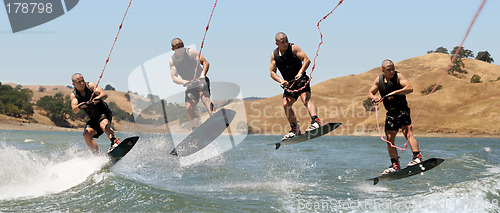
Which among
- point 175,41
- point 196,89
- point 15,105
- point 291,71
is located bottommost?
point 15,105

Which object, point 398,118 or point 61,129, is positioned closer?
point 398,118

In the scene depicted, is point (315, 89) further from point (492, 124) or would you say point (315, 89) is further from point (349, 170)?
point (349, 170)

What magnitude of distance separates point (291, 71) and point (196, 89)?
2.66 metres

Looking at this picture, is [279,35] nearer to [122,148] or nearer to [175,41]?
[175,41]

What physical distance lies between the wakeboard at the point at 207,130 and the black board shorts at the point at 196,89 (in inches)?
28.6

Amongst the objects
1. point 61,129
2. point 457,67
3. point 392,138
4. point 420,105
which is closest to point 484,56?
point 457,67

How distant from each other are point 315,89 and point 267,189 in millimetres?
137112

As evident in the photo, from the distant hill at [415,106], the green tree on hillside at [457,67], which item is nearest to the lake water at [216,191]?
the distant hill at [415,106]

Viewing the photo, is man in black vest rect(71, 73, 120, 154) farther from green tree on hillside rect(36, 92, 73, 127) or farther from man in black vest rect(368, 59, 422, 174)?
green tree on hillside rect(36, 92, 73, 127)

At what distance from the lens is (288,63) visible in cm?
1130

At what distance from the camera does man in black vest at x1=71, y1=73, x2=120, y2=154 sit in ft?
39.1

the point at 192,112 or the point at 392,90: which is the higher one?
the point at 392,90

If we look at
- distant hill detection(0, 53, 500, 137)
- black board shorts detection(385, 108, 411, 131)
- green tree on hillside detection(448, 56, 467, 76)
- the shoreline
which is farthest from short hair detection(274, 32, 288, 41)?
green tree on hillside detection(448, 56, 467, 76)

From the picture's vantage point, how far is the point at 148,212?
A: 952cm
